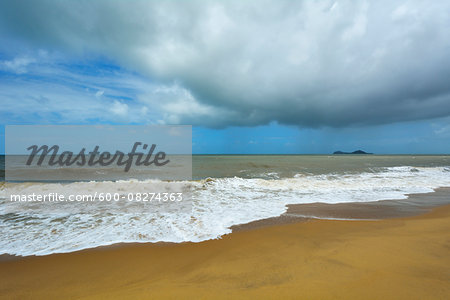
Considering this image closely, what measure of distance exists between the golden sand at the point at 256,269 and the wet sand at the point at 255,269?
0.01 metres

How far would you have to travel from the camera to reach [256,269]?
3.16 meters

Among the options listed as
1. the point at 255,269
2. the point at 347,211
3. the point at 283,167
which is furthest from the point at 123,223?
the point at 283,167

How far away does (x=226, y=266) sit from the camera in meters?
3.29

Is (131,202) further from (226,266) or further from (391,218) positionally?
(391,218)

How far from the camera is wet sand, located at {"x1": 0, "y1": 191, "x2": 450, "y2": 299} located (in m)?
2.61

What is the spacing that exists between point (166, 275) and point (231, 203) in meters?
5.10

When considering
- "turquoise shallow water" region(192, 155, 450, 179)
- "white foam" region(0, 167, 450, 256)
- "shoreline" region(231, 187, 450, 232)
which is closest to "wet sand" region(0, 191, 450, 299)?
"white foam" region(0, 167, 450, 256)

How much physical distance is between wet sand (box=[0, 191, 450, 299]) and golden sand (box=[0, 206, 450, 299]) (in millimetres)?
13

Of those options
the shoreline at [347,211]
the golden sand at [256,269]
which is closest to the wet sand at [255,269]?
the golden sand at [256,269]

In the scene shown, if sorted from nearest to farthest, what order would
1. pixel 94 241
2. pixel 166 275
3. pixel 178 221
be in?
pixel 166 275 < pixel 94 241 < pixel 178 221

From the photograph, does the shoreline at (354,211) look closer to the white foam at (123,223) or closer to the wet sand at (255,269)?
the white foam at (123,223)

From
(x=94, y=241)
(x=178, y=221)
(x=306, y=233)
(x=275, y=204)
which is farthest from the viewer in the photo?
(x=275, y=204)

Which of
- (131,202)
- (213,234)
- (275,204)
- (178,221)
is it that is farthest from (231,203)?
(131,202)

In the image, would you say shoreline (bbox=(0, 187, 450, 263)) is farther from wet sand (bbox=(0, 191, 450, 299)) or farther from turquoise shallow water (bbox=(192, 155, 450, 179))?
turquoise shallow water (bbox=(192, 155, 450, 179))
